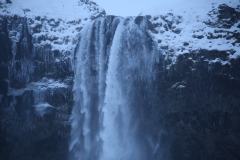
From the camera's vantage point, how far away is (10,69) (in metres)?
17.9

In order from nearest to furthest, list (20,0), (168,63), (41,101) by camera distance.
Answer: (168,63)
(41,101)
(20,0)

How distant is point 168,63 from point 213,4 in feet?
24.5

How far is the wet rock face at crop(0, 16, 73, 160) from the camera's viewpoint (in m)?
17.9

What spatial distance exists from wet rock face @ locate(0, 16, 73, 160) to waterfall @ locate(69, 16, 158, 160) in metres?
1.23

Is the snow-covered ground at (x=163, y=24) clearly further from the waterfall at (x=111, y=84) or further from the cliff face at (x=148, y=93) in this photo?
the waterfall at (x=111, y=84)

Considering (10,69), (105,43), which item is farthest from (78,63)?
(10,69)

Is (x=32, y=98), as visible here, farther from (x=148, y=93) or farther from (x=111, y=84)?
(x=148, y=93)

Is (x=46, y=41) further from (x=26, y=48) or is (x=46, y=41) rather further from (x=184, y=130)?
(x=184, y=130)

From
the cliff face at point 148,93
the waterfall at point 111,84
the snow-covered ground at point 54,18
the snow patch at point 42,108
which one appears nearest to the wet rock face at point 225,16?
the cliff face at point 148,93

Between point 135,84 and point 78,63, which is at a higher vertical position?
→ point 78,63

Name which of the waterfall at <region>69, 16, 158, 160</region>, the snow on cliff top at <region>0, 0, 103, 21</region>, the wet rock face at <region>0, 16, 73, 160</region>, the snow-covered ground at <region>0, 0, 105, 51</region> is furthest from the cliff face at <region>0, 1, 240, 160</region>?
the snow on cliff top at <region>0, 0, 103, 21</region>

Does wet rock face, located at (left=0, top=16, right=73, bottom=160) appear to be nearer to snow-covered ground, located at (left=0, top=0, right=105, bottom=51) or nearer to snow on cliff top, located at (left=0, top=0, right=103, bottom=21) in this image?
snow-covered ground, located at (left=0, top=0, right=105, bottom=51)

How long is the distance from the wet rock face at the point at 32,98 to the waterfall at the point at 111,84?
1.23 m

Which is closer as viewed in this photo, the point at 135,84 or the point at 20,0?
the point at 135,84
